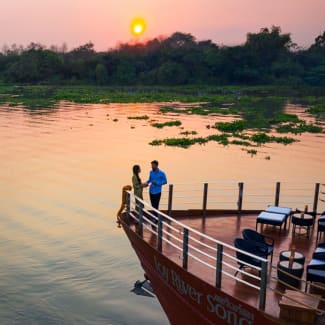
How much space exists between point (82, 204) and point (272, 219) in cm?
996

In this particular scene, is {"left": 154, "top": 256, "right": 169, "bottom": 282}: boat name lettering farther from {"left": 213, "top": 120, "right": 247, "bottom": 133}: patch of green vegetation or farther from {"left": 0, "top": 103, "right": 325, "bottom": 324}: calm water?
{"left": 213, "top": 120, "right": 247, "bottom": 133}: patch of green vegetation

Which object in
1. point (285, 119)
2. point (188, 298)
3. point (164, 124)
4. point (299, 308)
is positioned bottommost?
point (188, 298)

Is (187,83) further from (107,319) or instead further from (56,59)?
(107,319)

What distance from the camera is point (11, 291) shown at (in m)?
11.4

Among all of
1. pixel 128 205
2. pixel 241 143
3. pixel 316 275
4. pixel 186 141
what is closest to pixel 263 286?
pixel 316 275

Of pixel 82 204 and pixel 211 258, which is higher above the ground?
pixel 211 258

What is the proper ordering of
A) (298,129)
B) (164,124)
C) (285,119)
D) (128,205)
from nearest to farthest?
(128,205)
(298,129)
(164,124)
(285,119)

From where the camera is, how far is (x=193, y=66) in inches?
5089

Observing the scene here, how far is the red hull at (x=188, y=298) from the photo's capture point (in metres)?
7.12

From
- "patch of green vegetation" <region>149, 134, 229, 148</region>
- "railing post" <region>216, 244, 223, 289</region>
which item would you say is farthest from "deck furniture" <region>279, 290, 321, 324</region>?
"patch of green vegetation" <region>149, 134, 229, 148</region>

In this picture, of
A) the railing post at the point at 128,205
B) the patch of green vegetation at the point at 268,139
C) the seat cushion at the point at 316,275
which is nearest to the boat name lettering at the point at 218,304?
the seat cushion at the point at 316,275

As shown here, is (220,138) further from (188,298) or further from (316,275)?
(316,275)

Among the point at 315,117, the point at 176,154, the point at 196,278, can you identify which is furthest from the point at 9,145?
the point at 315,117

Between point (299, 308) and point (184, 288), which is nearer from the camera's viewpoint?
point (299, 308)
